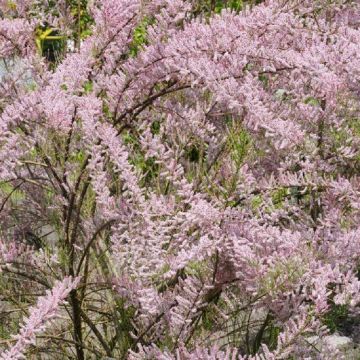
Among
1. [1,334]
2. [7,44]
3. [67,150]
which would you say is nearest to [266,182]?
[67,150]

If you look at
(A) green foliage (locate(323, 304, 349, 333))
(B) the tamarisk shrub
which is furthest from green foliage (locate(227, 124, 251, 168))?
(A) green foliage (locate(323, 304, 349, 333))

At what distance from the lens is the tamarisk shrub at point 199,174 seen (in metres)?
2.60

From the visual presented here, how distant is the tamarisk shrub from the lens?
2598 millimetres

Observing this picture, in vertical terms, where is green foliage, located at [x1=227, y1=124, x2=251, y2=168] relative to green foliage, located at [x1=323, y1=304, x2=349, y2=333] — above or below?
above

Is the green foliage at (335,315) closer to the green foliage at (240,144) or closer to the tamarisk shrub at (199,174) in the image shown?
the tamarisk shrub at (199,174)

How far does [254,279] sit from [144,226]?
1.49 ft

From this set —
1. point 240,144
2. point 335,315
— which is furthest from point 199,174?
point 335,315

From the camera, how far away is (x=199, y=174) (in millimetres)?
3191

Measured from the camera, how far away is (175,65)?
2.76 metres

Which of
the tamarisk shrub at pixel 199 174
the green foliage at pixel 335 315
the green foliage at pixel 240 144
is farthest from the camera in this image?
the green foliage at pixel 335 315

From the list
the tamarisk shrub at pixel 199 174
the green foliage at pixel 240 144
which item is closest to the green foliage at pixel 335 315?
the tamarisk shrub at pixel 199 174

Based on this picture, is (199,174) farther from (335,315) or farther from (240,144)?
(335,315)

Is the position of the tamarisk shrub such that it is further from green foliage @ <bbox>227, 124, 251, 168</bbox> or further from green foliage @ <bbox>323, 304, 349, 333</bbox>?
green foliage @ <bbox>323, 304, 349, 333</bbox>

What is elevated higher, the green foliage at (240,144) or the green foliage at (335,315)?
the green foliage at (240,144)
